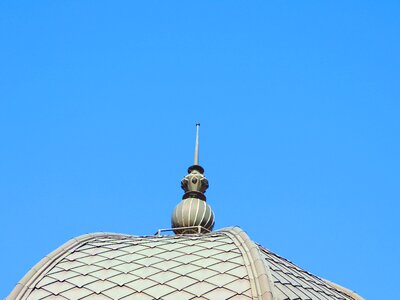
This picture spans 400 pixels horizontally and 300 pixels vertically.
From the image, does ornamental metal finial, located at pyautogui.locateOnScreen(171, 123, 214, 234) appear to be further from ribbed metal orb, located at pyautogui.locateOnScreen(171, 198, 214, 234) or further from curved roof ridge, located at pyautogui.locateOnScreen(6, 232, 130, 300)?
curved roof ridge, located at pyautogui.locateOnScreen(6, 232, 130, 300)

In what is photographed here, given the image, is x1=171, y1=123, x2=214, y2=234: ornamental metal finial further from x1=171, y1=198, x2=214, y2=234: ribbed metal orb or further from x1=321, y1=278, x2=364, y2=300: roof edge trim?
x1=321, y1=278, x2=364, y2=300: roof edge trim

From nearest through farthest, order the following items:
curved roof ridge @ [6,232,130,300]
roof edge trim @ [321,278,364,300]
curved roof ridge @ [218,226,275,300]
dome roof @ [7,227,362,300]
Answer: curved roof ridge @ [218,226,275,300] → dome roof @ [7,227,362,300] → curved roof ridge @ [6,232,130,300] → roof edge trim @ [321,278,364,300]

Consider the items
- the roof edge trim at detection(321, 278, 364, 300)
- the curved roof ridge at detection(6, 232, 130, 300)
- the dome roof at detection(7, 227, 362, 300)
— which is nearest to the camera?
the dome roof at detection(7, 227, 362, 300)

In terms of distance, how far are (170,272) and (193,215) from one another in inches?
409

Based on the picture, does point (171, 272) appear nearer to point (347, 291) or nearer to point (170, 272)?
point (170, 272)

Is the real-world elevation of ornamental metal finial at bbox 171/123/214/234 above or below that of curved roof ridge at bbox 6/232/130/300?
above

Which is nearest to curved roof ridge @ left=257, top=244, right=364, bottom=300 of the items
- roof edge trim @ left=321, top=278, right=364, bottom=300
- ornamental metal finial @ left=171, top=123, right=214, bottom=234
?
roof edge trim @ left=321, top=278, right=364, bottom=300

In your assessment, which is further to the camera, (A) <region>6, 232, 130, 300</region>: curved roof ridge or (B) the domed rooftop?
(A) <region>6, 232, 130, 300</region>: curved roof ridge

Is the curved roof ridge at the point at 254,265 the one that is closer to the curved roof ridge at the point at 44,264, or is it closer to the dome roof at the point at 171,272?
the dome roof at the point at 171,272

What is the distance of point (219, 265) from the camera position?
34.9 m

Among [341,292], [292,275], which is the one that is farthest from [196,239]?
[341,292]

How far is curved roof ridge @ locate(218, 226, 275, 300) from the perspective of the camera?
32219 millimetres

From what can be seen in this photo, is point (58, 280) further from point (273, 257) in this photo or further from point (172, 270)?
point (273, 257)

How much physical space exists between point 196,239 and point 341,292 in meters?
7.88
